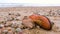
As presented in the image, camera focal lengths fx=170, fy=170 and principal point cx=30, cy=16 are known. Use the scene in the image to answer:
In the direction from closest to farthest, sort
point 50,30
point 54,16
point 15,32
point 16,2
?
point 15,32, point 50,30, point 54,16, point 16,2

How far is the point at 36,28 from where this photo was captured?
1580 mm

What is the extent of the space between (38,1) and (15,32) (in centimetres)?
174

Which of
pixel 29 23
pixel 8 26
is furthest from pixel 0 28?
pixel 29 23

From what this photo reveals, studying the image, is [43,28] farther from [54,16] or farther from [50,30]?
[54,16]

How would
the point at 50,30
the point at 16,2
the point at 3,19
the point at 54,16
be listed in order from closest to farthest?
the point at 50,30 → the point at 3,19 → the point at 54,16 → the point at 16,2

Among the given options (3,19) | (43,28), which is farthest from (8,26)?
(43,28)

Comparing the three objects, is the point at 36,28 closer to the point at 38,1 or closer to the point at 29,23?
the point at 29,23

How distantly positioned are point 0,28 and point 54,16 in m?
0.71

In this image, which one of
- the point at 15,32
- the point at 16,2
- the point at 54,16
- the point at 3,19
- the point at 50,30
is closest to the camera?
the point at 15,32

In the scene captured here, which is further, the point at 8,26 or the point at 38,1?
the point at 38,1

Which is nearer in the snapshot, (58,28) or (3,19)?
(58,28)

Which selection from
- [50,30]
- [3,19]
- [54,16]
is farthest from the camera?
[54,16]

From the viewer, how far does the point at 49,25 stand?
1567mm

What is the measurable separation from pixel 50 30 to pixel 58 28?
0.31 ft
